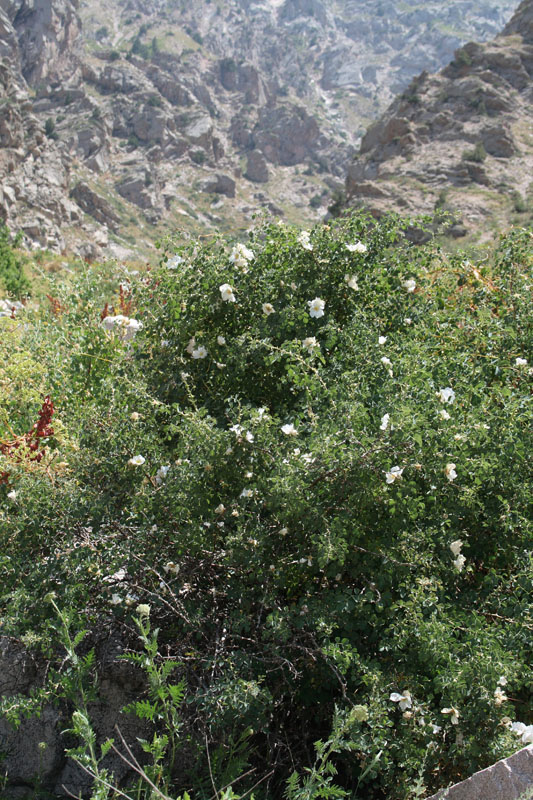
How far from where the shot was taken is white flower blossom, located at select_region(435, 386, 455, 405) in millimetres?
2376

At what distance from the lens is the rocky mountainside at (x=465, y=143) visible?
34812mm

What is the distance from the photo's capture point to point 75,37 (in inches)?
4060

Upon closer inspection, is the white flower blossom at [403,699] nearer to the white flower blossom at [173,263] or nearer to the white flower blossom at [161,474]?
the white flower blossom at [161,474]

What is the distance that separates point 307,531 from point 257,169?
409 feet

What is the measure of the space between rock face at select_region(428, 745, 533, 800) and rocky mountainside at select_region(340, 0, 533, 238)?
31.7m

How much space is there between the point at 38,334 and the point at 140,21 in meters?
160

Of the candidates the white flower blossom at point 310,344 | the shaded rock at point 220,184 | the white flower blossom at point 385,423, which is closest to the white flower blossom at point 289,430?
the white flower blossom at point 385,423

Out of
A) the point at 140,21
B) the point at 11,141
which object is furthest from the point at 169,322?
the point at 140,21

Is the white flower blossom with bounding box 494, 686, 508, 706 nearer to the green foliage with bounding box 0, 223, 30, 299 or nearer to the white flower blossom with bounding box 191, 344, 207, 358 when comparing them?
the white flower blossom with bounding box 191, 344, 207, 358

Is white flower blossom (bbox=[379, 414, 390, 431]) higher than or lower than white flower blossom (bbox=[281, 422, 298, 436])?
higher

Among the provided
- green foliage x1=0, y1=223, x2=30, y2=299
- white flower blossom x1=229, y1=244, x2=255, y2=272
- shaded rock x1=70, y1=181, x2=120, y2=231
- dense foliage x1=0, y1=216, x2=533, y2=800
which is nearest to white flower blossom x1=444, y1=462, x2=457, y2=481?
dense foliage x1=0, y1=216, x2=533, y2=800

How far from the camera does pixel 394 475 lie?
2.03m

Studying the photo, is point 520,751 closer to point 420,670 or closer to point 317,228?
point 420,670

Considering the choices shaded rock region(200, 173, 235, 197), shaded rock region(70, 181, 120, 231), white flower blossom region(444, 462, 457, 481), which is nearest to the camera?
white flower blossom region(444, 462, 457, 481)
